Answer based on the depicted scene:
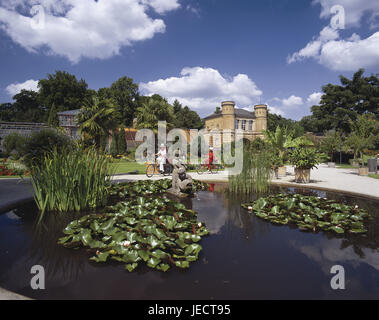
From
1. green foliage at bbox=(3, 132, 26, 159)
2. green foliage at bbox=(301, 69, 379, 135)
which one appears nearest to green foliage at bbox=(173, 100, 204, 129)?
green foliage at bbox=(301, 69, 379, 135)

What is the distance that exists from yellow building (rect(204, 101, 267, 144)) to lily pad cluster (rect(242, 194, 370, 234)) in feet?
135

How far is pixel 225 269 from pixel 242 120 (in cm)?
4703

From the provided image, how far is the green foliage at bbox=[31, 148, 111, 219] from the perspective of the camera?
377 cm

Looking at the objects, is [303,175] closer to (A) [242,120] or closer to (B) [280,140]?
(B) [280,140]

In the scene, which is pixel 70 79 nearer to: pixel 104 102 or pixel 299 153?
pixel 104 102

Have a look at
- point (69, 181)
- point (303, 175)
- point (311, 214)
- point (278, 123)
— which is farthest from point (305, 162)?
point (278, 123)

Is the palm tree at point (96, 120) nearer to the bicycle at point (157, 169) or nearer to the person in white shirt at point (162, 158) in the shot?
the bicycle at point (157, 169)

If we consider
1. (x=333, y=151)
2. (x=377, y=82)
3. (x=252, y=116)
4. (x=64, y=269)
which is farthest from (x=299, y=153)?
(x=252, y=116)

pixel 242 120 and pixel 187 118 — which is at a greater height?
pixel 187 118

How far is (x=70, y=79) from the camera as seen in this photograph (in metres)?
43.3

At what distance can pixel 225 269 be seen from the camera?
229cm

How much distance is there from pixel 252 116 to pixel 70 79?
121ft

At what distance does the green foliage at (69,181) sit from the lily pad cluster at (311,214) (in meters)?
2.98

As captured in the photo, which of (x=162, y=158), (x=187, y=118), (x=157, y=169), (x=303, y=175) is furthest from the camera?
(x=187, y=118)
